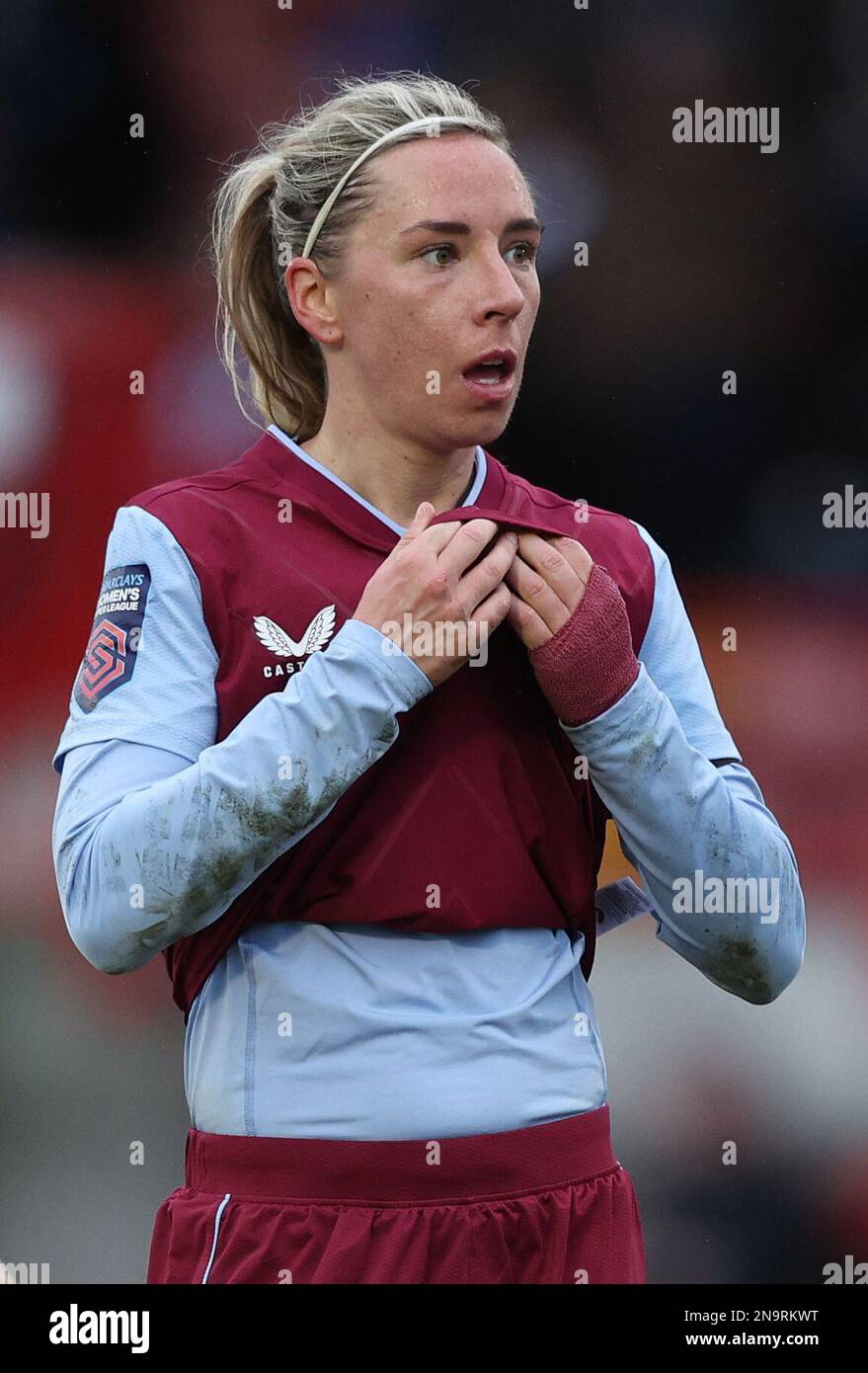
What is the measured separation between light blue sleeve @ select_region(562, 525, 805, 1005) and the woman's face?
26cm

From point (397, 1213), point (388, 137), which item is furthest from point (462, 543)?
point (397, 1213)

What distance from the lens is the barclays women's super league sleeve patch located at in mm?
1284

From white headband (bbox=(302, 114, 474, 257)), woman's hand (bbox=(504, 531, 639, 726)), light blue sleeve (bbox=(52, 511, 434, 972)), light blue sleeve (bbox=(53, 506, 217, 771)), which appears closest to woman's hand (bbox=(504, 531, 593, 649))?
woman's hand (bbox=(504, 531, 639, 726))

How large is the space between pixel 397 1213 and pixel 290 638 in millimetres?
423

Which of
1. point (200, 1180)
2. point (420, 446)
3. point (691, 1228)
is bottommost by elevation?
point (691, 1228)

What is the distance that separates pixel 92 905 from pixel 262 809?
0.15 meters

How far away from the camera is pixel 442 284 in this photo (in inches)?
53.2

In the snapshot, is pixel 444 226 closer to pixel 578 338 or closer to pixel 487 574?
pixel 487 574

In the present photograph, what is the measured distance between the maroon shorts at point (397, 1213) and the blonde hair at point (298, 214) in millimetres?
621

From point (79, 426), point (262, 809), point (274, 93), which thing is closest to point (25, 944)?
point (79, 426)
